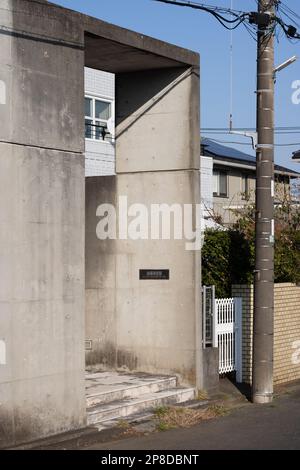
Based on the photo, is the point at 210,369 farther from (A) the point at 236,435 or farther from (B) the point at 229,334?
(A) the point at 236,435

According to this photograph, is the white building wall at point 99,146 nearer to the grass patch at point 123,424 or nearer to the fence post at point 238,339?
the fence post at point 238,339

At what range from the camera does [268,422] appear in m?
11.6

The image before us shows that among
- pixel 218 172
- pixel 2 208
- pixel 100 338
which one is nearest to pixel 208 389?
pixel 100 338

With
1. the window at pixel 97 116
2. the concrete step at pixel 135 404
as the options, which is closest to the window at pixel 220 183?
the window at pixel 97 116

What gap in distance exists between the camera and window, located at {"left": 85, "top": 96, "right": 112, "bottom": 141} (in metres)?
26.0

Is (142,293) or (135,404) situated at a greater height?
(142,293)

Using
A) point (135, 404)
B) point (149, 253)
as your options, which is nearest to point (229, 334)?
point (149, 253)

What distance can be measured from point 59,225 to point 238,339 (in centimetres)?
551

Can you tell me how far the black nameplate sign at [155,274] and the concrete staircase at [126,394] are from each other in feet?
5.30

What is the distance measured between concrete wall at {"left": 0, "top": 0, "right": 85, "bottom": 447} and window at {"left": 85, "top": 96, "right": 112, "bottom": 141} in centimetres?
1526

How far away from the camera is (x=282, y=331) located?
15266 mm

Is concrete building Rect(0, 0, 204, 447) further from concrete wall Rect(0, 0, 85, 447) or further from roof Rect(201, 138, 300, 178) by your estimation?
roof Rect(201, 138, 300, 178)

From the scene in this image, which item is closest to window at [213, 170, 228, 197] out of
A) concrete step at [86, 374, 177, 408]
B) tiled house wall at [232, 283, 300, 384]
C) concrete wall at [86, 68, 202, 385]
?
tiled house wall at [232, 283, 300, 384]
